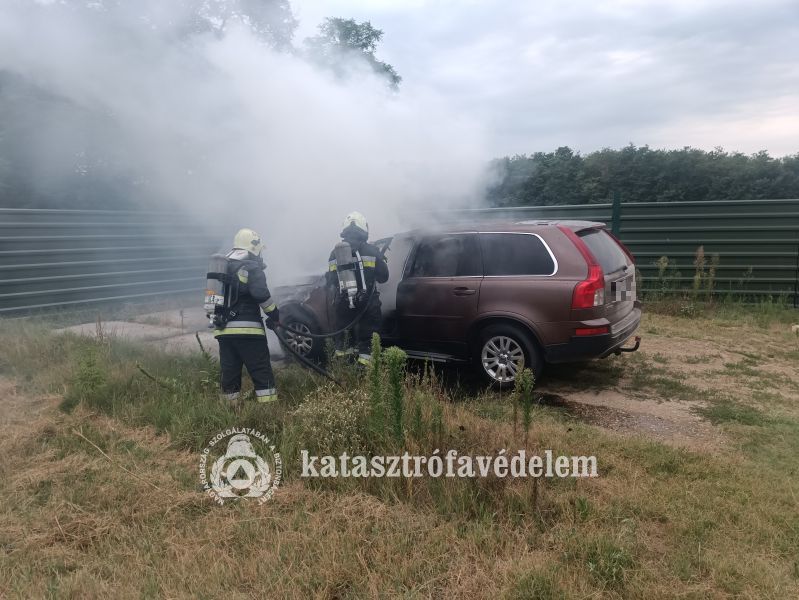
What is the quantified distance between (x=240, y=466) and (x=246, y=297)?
156 centimetres

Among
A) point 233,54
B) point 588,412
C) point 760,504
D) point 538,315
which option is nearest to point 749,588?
point 760,504

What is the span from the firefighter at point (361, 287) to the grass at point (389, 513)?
1.09m

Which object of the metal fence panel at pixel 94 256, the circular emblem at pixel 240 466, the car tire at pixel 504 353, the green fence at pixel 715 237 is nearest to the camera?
the circular emblem at pixel 240 466

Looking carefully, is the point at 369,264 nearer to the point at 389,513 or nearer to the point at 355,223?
the point at 355,223

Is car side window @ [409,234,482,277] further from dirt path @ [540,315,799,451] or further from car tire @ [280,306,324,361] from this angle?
dirt path @ [540,315,799,451]

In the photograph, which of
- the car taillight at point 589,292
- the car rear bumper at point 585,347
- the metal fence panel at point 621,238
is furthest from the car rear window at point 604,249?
the metal fence panel at point 621,238

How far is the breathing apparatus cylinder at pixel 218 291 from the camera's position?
4.73 metres

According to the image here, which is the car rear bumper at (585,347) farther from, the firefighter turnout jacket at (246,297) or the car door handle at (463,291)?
the firefighter turnout jacket at (246,297)

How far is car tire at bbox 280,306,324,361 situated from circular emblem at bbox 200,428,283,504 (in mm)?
1956

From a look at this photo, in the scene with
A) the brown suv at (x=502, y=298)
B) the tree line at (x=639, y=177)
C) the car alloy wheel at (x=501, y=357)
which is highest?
the tree line at (x=639, y=177)

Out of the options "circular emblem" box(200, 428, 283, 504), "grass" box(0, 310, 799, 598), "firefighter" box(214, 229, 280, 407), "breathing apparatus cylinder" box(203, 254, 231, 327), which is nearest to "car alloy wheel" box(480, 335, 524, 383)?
"grass" box(0, 310, 799, 598)

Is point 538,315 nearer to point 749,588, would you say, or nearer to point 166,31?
point 749,588

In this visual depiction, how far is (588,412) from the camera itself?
197 inches

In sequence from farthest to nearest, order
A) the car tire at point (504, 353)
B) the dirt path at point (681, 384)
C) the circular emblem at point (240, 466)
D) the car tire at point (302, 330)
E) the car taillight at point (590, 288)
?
1. the car tire at point (302, 330)
2. the car tire at point (504, 353)
3. the car taillight at point (590, 288)
4. the dirt path at point (681, 384)
5. the circular emblem at point (240, 466)
